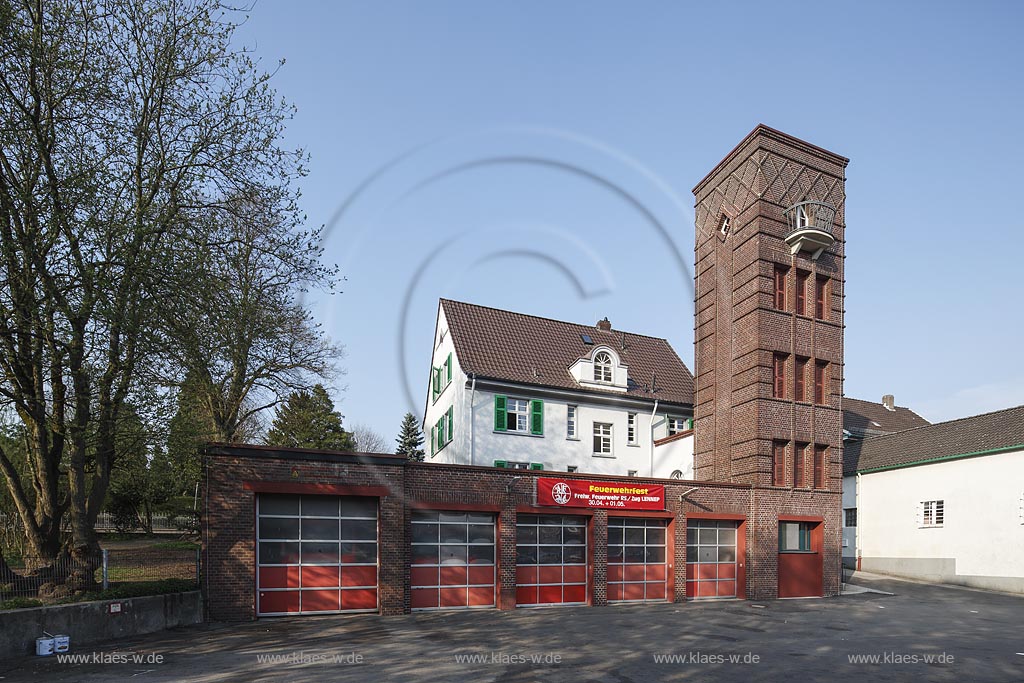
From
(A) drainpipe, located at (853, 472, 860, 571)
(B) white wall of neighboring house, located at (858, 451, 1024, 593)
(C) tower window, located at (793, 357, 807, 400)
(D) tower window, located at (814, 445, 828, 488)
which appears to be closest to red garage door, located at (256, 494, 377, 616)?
(C) tower window, located at (793, 357, 807, 400)

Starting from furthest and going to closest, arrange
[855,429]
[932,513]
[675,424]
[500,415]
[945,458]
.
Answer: [855,429]
[675,424]
[932,513]
[945,458]
[500,415]

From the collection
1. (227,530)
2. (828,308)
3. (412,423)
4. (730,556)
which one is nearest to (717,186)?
(828,308)

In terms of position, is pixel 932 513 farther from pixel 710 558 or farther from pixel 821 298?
pixel 710 558

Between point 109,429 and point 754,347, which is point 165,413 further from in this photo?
point 754,347

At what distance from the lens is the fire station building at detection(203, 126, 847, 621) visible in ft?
72.6

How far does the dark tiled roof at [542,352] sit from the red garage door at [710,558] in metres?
10.0

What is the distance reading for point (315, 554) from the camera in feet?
74.0

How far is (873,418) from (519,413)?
29.8 meters

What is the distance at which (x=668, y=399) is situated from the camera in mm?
39219

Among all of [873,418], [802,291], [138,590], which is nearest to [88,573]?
[138,590]

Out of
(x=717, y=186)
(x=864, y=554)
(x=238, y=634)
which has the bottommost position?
(x=864, y=554)

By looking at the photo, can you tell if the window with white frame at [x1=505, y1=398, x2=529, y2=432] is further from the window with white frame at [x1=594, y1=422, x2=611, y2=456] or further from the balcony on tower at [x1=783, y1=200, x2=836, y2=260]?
the balcony on tower at [x1=783, y1=200, x2=836, y2=260]

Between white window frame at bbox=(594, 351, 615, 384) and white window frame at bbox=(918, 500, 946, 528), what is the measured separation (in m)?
17.0

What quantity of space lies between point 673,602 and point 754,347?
36.3ft
